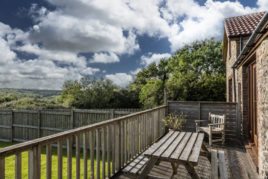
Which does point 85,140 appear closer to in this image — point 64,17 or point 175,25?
point 64,17

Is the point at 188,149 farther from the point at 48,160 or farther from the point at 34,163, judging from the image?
the point at 34,163

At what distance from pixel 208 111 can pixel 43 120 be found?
676cm

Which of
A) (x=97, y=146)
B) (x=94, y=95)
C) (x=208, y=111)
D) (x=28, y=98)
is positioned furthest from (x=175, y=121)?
(x=28, y=98)

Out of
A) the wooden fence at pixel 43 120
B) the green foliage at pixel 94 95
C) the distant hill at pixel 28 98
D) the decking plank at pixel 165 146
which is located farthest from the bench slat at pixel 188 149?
the distant hill at pixel 28 98

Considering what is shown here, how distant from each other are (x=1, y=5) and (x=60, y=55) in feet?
36.1

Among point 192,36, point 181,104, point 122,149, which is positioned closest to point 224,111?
point 181,104

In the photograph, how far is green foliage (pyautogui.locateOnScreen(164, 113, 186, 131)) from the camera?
7.60 metres

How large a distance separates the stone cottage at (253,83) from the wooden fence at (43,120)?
4.00m

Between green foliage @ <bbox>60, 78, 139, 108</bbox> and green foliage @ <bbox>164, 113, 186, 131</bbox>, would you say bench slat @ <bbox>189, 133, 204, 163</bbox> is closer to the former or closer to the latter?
green foliage @ <bbox>164, 113, 186, 131</bbox>

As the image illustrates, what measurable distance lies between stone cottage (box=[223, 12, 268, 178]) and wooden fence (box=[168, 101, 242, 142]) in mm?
305

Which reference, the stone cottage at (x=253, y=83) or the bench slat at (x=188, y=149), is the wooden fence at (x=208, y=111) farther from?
the bench slat at (x=188, y=149)

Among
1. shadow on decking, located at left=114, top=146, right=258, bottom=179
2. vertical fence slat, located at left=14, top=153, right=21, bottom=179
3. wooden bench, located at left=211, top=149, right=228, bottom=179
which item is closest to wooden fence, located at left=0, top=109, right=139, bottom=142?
wooden bench, located at left=211, top=149, right=228, bottom=179

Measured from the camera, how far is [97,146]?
3.44m

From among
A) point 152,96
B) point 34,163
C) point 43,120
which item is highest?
point 152,96
